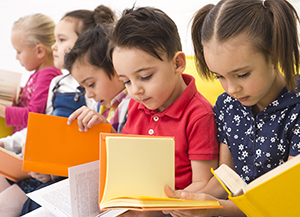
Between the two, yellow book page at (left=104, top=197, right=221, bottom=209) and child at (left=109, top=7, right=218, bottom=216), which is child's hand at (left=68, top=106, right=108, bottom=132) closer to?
child at (left=109, top=7, right=218, bottom=216)

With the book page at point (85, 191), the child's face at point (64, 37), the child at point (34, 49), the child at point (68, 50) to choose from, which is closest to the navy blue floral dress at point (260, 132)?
the book page at point (85, 191)

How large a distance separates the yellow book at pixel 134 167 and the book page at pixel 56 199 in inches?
9.1

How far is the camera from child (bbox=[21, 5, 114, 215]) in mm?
1479

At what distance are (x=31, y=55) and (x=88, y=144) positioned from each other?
1112 mm

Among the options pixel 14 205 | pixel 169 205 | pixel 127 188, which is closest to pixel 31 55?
pixel 14 205

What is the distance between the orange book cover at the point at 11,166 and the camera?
109cm

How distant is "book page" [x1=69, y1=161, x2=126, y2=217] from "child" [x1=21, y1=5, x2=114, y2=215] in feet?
2.17

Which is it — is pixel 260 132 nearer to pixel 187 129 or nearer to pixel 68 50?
pixel 187 129

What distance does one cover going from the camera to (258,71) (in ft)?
2.28

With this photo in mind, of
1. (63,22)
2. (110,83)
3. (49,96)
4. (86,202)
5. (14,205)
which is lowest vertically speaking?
(14,205)

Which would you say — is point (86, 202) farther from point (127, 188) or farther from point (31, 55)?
point (31, 55)

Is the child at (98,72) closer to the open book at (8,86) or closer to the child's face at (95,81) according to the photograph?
the child's face at (95,81)

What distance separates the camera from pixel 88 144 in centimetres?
102

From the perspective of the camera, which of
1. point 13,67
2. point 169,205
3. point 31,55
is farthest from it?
point 13,67
